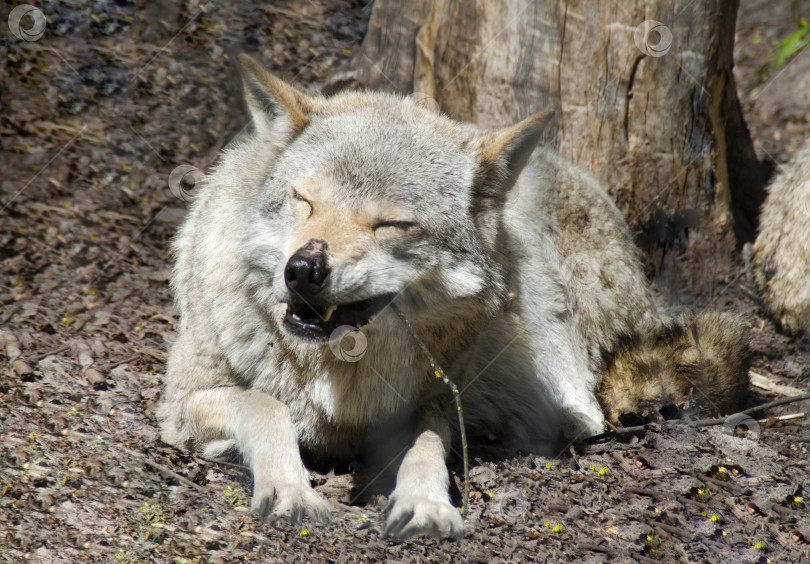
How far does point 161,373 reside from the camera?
505cm

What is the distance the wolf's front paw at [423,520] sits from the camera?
3236mm

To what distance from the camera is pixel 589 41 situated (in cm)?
554

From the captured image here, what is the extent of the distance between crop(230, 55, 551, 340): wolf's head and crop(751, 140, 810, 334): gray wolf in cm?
357

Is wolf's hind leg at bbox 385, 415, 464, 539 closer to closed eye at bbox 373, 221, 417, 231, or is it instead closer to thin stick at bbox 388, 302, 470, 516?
thin stick at bbox 388, 302, 470, 516

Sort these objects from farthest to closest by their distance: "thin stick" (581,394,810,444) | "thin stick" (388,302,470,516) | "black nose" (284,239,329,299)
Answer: "thin stick" (581,394,810,444), "thin stick" (388,302,470,516), "black nose" (284,239,329,299)

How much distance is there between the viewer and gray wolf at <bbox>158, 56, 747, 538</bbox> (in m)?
3.36

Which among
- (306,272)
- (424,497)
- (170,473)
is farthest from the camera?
(170,473)

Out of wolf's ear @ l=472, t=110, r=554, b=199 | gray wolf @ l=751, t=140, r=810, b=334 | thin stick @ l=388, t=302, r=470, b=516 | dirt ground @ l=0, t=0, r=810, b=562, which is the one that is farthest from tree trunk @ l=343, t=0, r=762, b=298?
thin stick @ l=388, t=302, r=470, b=516

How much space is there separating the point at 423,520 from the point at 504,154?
201 cm

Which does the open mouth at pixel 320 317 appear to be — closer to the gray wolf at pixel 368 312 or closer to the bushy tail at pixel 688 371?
the gray wolf at pixel 368 312

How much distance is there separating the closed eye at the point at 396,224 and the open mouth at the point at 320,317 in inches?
13.9

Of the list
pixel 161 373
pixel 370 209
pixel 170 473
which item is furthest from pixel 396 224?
pixel 161 373

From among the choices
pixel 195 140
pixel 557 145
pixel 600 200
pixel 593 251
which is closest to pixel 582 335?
pixel 593 251

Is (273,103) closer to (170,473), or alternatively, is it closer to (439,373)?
(439,373)
